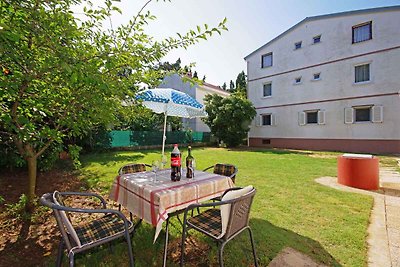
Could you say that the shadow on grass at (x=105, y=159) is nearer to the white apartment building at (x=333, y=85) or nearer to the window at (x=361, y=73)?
the white apartment building at (x=333, y=85)

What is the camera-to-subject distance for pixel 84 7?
2568mm

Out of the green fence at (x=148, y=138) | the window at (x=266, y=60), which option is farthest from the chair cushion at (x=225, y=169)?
the window at (x=266, y=60)

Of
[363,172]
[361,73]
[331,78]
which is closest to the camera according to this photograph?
[363,172]

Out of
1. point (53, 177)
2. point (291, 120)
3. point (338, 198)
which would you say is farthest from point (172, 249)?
point (291, 120)

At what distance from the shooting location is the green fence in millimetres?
14797

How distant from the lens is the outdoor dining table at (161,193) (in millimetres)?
2141

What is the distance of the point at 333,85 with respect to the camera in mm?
15141

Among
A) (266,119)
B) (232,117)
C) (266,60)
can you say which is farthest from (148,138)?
(266,60)

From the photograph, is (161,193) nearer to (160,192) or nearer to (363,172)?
(160,192)

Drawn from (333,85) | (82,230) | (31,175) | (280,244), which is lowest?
(280,244)

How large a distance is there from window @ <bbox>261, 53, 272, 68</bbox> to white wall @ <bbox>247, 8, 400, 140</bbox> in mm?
351

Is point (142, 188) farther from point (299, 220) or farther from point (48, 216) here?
point (299, 220)

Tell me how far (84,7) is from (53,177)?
18.7ft

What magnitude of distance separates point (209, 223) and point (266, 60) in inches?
778
